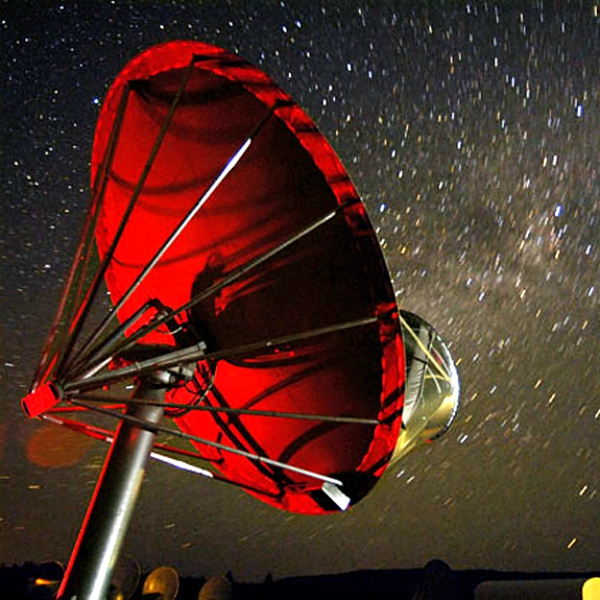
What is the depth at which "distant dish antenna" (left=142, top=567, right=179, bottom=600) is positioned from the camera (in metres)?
15.4

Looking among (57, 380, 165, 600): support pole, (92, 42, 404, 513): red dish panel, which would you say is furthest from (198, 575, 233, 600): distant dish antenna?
(57, 380, 165, 600): support pole

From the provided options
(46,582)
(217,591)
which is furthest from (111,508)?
(217,591)

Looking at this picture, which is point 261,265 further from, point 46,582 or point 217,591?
point 217,591

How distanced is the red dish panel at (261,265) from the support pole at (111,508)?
1.97 ft

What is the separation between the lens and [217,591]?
54.9 feet

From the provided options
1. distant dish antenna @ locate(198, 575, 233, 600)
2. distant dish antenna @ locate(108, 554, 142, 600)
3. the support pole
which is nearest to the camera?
the support pole

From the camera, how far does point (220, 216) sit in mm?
5289

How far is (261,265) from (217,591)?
14.3 m

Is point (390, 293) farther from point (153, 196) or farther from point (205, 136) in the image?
point (153, 196)

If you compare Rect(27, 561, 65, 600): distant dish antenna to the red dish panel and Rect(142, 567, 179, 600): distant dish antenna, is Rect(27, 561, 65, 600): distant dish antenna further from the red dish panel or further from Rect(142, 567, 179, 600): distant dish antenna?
the red dish panel

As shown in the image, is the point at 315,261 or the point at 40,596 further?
the point at 40,596

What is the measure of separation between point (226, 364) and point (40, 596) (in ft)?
31.2

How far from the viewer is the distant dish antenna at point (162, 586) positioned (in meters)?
15.4

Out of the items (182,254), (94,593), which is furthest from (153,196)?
(94,593)
